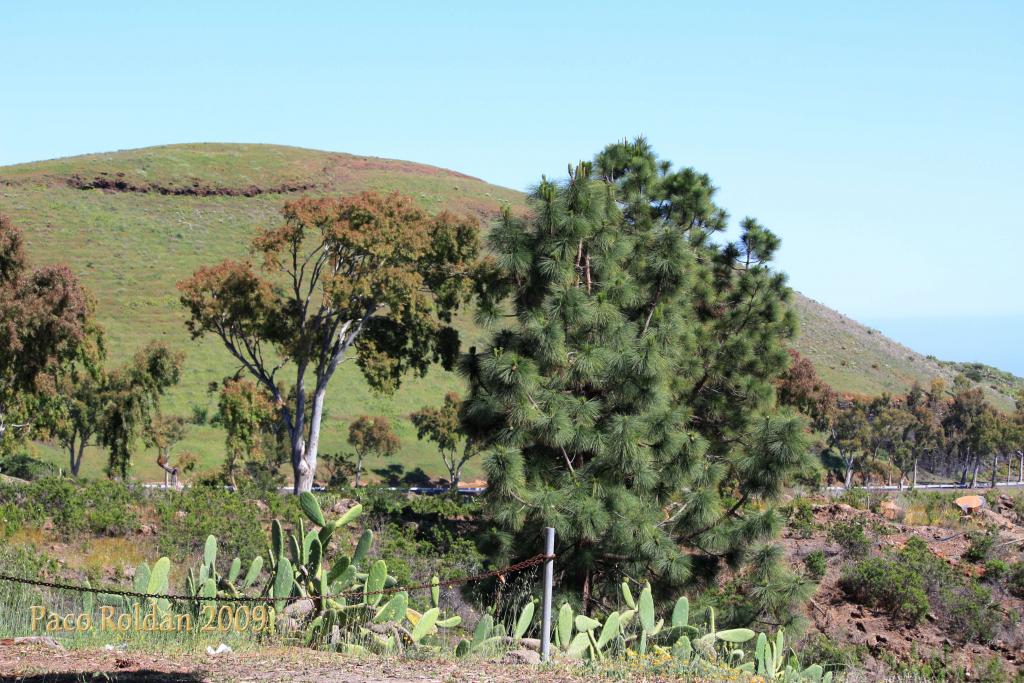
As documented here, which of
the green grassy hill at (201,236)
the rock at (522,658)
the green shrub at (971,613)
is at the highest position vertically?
the green grassy hill at (201,236)

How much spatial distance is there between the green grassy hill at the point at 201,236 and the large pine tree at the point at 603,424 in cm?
2927

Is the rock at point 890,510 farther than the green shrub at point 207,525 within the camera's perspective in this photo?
Yes

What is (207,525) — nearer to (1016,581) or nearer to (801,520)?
(801,520)

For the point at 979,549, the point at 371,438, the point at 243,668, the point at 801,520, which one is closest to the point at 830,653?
the point at 979,549

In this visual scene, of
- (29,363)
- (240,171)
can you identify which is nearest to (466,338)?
(29,363)

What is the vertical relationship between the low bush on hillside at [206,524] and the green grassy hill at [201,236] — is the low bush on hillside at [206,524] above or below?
below

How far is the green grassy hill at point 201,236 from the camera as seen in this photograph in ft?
164

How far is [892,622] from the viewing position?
16.6 meters

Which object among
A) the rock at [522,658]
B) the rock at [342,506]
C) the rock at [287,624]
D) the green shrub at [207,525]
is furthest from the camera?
the rock at [342,506]

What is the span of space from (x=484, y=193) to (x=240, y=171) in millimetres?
22285

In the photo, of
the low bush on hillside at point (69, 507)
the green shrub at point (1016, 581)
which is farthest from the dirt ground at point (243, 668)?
the green shrub at point (1016, 581)

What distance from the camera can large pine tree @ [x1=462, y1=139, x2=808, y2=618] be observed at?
1286 centimetres

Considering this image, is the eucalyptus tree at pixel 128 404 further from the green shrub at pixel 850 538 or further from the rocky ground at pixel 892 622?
the green shrub at pixel 850 538

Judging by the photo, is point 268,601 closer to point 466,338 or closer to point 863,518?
point 863,518
